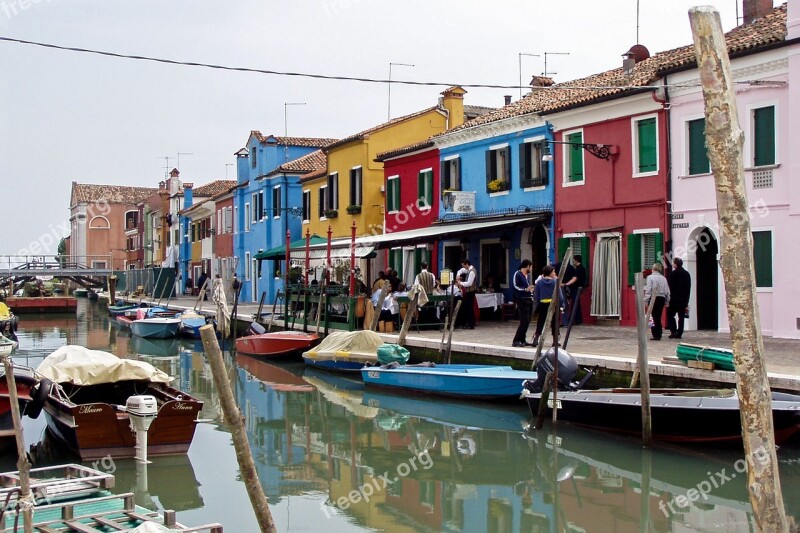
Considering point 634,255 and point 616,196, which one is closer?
point 634,255

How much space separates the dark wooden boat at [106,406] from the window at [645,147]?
1148 cm

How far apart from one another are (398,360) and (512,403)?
3208 mm

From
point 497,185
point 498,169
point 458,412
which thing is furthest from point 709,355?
point 498,169

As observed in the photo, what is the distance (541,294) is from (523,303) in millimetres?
611

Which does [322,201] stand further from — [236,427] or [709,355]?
[236,427]

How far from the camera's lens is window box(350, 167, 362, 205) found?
32844 millimetres

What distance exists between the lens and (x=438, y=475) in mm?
11461

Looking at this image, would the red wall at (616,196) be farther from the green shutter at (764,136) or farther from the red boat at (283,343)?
the red boat at (283,343)

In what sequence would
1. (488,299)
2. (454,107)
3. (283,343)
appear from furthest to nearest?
(454,107)
(488,299)
(283,343)

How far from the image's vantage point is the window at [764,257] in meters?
17.4

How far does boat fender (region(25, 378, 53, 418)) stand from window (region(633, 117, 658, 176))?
13.0 metres

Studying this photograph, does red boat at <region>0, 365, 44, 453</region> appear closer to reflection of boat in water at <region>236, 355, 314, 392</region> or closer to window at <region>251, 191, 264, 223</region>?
reflection of boat in water at <region>236, 355, 314, 392</region>

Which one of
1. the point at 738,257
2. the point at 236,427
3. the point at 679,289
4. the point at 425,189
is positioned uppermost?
the point at 425,189

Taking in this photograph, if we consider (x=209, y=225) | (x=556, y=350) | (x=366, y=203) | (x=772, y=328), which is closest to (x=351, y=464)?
(x=556, y=350)
